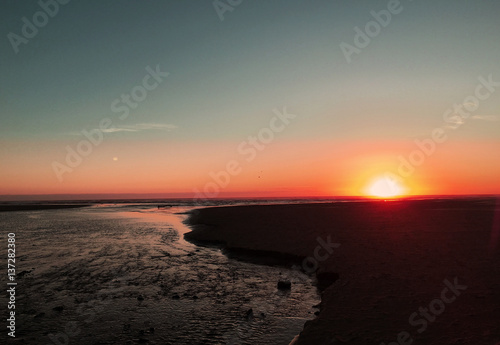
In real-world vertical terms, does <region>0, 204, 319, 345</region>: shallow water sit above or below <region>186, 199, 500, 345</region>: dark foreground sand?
below

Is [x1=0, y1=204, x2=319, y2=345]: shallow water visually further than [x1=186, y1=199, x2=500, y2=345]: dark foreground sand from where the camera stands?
Yes

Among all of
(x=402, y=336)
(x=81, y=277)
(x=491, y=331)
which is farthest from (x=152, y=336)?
(x=491, y=331)

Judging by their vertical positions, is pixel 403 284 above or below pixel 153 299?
above

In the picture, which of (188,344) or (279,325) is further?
(279,325)

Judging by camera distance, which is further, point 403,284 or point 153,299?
point 153,299

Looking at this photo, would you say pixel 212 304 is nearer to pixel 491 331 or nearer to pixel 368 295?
pixel 368 295

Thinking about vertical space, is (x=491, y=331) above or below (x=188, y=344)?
above

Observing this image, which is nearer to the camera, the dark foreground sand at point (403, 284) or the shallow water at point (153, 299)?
the dark foreground sand at point (403, 284)

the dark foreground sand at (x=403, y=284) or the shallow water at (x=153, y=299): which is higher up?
the dark foreground sand at (x=403, y=284)
